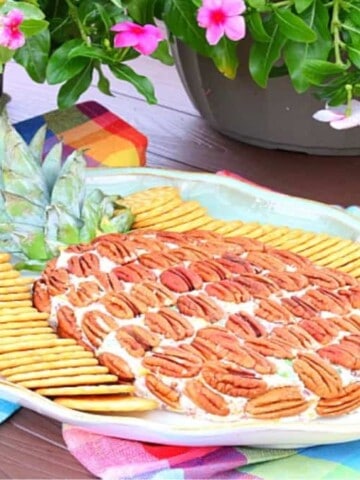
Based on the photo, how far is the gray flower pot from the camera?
2.64ft

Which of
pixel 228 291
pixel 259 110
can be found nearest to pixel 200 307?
pixel 228 291

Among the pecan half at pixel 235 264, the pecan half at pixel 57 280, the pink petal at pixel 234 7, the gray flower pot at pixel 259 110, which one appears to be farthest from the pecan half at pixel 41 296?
the gray flower pot at pixel 259 110

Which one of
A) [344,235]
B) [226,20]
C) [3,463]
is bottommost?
[3,463]

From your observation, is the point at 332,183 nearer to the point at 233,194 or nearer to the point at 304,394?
the point at 233,194

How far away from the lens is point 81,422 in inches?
18.5

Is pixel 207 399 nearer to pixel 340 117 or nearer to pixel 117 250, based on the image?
pixel 117 250

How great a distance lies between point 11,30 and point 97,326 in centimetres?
19

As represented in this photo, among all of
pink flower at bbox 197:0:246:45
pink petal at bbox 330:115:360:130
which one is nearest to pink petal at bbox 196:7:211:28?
pink flower at bbox 197:0:246:45

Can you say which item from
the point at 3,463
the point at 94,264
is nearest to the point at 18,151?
the point at 94,264

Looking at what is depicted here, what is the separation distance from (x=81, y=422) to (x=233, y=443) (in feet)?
0.26

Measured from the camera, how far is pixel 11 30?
556 mm

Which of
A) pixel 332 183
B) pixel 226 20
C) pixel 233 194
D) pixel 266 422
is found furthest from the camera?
pixel 332 183

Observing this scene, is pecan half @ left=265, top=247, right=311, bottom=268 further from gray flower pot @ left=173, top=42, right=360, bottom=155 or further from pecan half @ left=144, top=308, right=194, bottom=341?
gray flower pot @ left=173, top=42, right=360, bottom=155

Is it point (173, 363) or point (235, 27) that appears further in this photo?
point (235, 27)
